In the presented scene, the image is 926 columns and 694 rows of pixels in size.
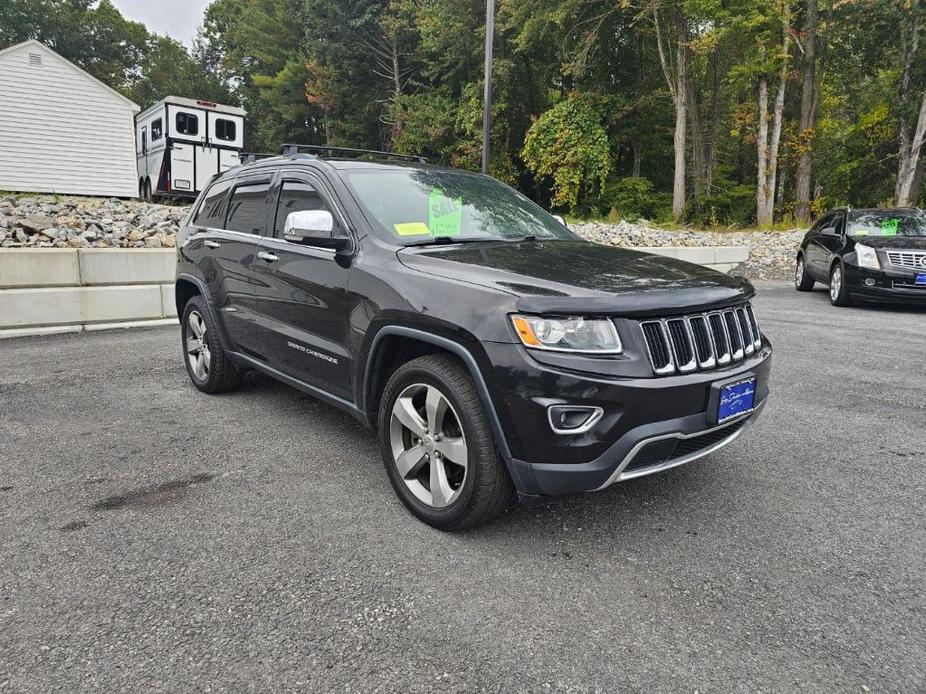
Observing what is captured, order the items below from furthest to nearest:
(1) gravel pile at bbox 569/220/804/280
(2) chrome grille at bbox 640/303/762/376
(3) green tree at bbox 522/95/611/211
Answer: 1. (3) green tree at bbox 522/95/611/211
2. (1) gravel pile at bbox 569/220/804/280
3. (2) chrome grille at bbox 640/303/762/376

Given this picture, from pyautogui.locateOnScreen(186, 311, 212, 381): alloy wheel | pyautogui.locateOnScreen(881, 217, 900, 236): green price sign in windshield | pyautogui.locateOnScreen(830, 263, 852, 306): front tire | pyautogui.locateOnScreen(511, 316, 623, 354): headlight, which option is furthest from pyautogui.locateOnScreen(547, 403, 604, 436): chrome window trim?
pyautogui.locateOnScreen(881, 217, 900, 236): green price sign in windshield

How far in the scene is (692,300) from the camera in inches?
110

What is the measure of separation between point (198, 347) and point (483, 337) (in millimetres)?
3449

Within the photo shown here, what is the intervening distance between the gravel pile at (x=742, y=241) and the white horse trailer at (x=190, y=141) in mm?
12421

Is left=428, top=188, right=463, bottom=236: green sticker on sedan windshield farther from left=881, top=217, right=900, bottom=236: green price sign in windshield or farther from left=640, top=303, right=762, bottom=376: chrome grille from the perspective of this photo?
left=881, top=217, right=900, bottom=236: green price sign in windshield

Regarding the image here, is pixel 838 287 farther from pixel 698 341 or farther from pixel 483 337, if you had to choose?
pixel 483 337

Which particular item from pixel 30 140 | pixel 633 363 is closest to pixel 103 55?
pixel 30 140

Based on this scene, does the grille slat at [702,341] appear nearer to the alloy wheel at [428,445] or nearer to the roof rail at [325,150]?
the alloy wheel at [428,445]

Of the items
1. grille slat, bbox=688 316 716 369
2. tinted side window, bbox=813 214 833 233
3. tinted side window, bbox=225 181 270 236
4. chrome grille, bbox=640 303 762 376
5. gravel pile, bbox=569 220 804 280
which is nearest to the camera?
chrome grille, bbox=640 303 762 376

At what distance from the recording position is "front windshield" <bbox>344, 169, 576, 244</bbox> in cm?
361

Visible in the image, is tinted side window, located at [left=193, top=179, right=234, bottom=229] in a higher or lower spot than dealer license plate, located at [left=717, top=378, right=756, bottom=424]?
higher

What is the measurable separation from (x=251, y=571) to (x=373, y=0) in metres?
38.0

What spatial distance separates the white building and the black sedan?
2390 cm

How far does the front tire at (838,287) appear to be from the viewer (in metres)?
10.1
